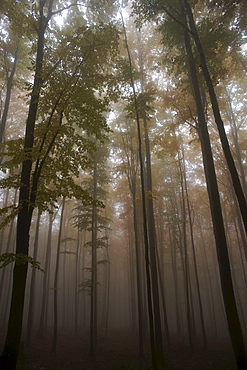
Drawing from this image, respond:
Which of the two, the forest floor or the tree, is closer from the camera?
the tree

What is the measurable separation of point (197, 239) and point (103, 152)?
23.2 meters

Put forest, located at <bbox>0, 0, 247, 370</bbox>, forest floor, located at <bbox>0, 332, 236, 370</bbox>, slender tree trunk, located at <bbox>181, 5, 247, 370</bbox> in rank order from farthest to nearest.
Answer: forest floor, located at <bbox>0, 332, 236, 370</bbox>
forest, located at <bbox>0, 0, 247, 370</bbox>
slender tree trunk, located at <bbox>181, 5, 247, 370</bbox>

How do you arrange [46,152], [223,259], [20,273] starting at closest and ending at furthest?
[20,273]
[223,259]
[46,152]

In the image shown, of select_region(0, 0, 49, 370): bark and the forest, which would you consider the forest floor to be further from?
select_region(0, 0, 49, 370): bark

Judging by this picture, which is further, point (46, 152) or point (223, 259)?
point (46, 152)

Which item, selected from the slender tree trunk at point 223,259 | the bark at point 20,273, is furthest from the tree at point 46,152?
the slender tree trunk at point 223,259

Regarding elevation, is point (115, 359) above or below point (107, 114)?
below

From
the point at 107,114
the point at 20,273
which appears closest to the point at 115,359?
the point at 20,273

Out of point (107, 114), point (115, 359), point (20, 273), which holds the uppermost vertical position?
point (107, 114)

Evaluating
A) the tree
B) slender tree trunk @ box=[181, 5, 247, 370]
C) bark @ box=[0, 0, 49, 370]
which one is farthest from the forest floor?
the tree

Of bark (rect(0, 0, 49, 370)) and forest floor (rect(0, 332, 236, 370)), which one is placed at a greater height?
bark (rect(0, 0, 49, 370))

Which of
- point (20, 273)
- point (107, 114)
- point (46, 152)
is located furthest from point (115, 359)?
point (107, 114)

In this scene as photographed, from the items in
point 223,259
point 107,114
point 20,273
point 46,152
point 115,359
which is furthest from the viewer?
point 107,114

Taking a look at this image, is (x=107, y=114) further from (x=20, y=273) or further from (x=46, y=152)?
(x=20, y=273)
